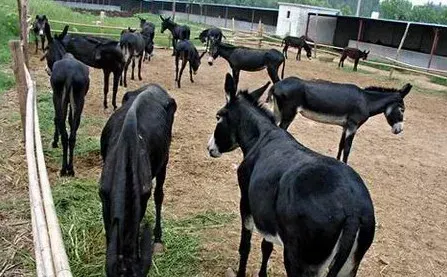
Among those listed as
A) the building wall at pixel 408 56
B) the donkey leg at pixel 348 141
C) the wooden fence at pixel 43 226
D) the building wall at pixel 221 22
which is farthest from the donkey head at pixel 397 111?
the building wall at pixel 221 22

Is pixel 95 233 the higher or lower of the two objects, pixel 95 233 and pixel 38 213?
the lower

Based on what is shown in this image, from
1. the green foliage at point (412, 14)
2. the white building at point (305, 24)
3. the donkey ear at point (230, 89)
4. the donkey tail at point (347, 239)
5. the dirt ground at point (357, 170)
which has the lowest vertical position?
the dirt ground at point (357, 170)

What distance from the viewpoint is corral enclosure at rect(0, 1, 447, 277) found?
4.52 metres

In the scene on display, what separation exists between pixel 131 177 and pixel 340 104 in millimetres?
5741

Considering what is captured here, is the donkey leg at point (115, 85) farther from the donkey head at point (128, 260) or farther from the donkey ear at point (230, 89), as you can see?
the donkey head at point (128, 260)

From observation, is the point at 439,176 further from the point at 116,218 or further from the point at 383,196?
the point at 116,218

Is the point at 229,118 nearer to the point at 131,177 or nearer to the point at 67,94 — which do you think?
the point at 131,177

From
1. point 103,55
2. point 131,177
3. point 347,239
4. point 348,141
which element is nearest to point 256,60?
point 103,55

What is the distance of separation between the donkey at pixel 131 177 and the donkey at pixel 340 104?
164 inches

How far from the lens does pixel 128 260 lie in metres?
2.60

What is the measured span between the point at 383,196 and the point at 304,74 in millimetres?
12592

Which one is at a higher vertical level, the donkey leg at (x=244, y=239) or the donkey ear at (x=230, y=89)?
the donkey ear at (x=230, y=89)

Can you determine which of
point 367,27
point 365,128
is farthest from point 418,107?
point 367,27

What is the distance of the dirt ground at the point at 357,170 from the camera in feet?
16.2
